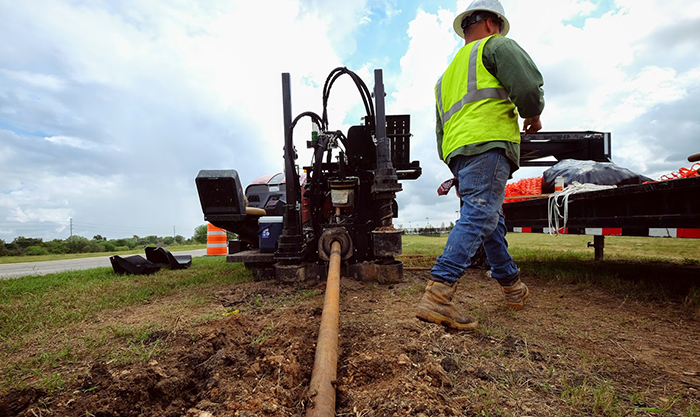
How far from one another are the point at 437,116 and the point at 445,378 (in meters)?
2.14

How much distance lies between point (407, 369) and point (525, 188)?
4.26 meters

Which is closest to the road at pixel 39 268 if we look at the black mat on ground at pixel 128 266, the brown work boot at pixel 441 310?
the black mat on ground at pixel 128 266

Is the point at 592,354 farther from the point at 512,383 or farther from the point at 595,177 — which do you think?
the point at 595,177

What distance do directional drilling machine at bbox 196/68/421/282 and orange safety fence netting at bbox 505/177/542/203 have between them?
160 cm

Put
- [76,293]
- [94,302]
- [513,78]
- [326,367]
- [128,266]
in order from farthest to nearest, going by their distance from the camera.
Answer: [128,266] → [76,293] → [94,302] → [513,78] → [326,367]

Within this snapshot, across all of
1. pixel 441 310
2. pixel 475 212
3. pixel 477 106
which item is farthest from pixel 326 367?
pixel 477 106

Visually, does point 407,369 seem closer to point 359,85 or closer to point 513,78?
point 513,78

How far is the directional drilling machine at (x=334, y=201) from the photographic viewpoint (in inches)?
150

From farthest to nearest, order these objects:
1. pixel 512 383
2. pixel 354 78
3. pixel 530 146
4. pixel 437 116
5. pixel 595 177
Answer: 1. pixel 530 146
2. pixel 354 78
3. pixel 595 177
4. pixel 437 116
5. pixel 512 383

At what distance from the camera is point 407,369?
1.53 meters

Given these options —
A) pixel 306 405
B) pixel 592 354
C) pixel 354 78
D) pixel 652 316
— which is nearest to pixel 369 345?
pixel 306 405

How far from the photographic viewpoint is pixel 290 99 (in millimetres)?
4387

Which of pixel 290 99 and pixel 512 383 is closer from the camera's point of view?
pixel 512 383

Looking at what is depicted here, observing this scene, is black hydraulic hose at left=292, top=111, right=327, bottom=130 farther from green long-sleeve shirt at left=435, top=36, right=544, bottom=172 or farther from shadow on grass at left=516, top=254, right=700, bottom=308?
shadow on grass at left=516, top=254, right=700, bottom=308
